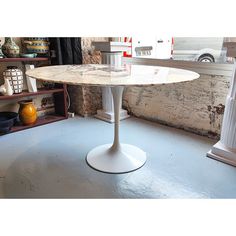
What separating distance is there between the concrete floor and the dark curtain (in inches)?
36.2

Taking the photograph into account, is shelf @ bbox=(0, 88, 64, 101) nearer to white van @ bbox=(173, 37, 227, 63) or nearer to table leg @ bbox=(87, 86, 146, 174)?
table leg @ bbox=(87, 86, 146, 174)

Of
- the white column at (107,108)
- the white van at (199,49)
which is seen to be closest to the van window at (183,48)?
the white van at (199,49)

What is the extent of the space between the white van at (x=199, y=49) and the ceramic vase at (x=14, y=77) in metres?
1.91

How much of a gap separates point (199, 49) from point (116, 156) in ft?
5.35

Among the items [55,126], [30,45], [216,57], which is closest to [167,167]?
[216,57]

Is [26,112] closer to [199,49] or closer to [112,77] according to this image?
[112,77]

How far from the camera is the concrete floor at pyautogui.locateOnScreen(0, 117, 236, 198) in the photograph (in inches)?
57.8

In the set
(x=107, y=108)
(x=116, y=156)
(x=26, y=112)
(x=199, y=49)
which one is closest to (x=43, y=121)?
(x=26, y=112)

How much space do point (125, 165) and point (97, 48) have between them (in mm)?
1648

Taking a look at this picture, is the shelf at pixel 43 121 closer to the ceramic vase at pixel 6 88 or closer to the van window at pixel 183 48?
the ceramic vase at pixel 6 88

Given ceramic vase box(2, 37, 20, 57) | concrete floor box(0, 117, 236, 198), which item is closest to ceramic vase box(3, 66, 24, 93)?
ceramic vase box(2, 37, 20, 57)

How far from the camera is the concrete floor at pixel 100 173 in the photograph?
1469 mm
